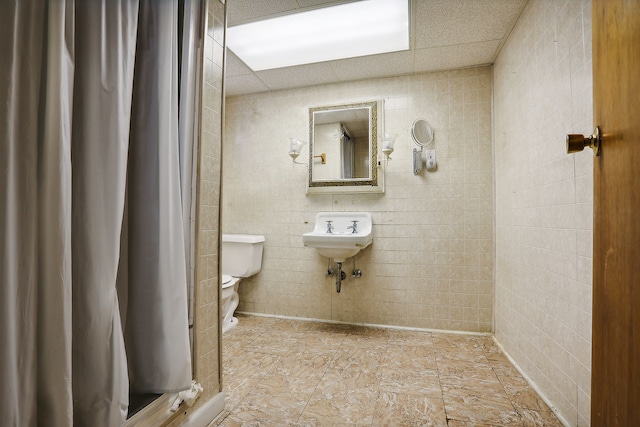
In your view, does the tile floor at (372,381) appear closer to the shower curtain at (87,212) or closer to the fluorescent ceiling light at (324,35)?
the shower curtain at (87,212)

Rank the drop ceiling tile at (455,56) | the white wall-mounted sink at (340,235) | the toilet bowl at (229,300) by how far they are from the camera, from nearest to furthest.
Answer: the drop ceiling tile at (455,56) → the white wall-mounted sink at (340,235) → the toilet bowl at (229,300)

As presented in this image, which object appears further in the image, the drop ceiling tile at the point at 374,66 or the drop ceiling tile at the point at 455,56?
the drop ceiling tile at the point at 374,66

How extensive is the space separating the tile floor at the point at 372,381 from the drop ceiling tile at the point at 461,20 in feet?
6.71

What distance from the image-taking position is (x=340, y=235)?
2.28 meters

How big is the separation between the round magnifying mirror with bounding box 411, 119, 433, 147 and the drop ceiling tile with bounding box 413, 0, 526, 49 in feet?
1.75

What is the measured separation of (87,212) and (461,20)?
2114mm

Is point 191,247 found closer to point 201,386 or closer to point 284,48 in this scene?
point 201,386

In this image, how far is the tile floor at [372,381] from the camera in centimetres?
138

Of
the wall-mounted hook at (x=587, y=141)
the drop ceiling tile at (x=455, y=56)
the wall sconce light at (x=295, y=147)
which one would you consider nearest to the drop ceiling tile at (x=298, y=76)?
the wall sconce light at (x=295, y=147)

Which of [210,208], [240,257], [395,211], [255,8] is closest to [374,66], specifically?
[255,8]

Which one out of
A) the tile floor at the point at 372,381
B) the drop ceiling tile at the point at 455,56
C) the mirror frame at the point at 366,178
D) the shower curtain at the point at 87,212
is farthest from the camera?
the mirror frame at the point at 366,178

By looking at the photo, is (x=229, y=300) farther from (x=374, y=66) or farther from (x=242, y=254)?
(x=374, y=66)

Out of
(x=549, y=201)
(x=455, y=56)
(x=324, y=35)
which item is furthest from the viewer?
(x=455, y=56)

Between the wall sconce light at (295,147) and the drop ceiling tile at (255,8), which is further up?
the drop ceiling tile at (255,8)
